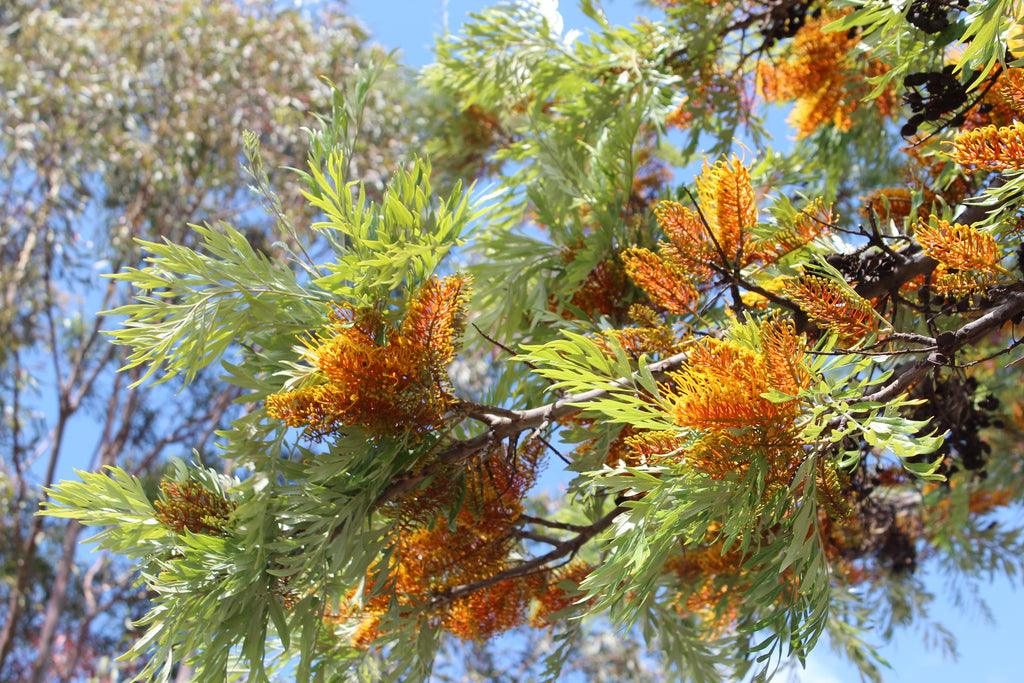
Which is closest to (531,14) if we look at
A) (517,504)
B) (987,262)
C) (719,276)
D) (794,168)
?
(794,168)

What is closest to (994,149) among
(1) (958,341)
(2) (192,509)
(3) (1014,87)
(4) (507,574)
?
(3) (1014,87)

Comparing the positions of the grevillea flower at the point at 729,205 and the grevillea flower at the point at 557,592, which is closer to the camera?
the grevillea flower at the point at 729,205

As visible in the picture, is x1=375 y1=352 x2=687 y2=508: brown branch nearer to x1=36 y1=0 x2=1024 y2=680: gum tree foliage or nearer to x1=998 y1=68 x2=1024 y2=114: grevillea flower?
x1=36 y1=0 x2=1024 y2=680: gum tree foliage

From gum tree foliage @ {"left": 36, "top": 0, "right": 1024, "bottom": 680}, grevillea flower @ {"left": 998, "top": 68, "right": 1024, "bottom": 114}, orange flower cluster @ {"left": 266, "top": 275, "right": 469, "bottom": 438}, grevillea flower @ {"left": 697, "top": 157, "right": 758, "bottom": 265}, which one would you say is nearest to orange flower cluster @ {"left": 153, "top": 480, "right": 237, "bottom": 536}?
gum tree foliage @ {"left": 36, "top": 0, "right": 1024, "bottom": 680}

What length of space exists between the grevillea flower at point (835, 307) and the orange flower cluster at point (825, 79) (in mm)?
1087

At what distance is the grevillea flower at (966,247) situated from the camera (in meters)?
0.77

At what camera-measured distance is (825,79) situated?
186cm

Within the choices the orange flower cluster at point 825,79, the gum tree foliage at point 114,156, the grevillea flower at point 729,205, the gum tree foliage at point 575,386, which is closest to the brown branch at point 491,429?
the gum tree foliage at point 575,386

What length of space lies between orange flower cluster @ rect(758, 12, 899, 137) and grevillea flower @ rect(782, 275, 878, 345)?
1087 millimetres

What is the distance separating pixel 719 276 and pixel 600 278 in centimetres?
33

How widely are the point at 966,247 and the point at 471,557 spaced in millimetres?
802

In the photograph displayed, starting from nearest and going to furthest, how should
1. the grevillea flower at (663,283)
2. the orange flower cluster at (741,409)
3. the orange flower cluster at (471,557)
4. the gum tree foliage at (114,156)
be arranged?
the orange flower cluster at (741,409), the grevillea flower at (663,283), the orange flower cluster at (471,557), the gum tree foliage at (114,156)

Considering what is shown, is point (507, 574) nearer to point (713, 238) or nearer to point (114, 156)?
point (713, 238)

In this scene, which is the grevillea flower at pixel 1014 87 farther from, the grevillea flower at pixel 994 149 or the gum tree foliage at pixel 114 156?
the gum tree foliage at pixel 114 156
